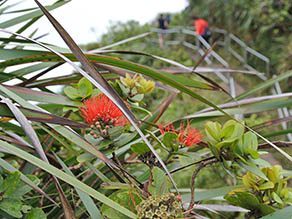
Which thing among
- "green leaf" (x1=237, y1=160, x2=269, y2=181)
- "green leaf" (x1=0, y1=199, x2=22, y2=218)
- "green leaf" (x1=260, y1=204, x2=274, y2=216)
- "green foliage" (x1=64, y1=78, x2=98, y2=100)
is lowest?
"green leaf" (x1=260, y1=204, x2=274, y2=216)

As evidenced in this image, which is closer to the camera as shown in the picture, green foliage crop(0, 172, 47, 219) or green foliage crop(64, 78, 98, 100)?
green foliage crop(0, 172, 47, 219)

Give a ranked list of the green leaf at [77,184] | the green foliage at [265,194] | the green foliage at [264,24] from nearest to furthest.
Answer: the green leaf at [77,184] → the green foliage at [265,194] → the green foliage at [264,24]

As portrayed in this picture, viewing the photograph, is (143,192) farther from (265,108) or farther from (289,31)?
(289,31)

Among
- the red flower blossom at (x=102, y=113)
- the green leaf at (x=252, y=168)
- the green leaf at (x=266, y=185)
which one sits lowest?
the green leaf at (x=266, y=185)

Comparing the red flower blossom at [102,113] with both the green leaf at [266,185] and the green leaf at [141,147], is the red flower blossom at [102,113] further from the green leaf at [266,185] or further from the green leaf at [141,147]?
the green leaf at [266,185]

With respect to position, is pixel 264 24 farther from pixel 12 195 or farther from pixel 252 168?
pixel 12 195

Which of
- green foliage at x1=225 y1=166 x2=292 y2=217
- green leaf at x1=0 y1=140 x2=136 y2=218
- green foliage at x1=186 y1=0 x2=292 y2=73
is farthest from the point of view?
green foliage at x1=186 y1=0 x2=292 y2=73

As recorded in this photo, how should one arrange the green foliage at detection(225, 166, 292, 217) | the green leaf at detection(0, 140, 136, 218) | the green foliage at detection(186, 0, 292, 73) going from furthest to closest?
1. the green foliage at detection(186, 0, 292, 73)
2. the green foliage at detection(225, 166, 292, 217)
3. the green leaf at detection(0, 140, 136, 218)

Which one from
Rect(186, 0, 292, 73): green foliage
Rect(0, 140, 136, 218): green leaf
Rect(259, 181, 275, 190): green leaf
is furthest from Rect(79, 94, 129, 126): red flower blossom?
Rect(186, 0, 292, 73): green foliage

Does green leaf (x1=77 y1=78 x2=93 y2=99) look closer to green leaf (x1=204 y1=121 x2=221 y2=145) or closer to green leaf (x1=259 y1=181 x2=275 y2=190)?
green leaf (x1=204 y1=121 x2=221 y2=145)

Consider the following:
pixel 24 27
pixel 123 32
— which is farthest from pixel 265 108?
pixel 123 32

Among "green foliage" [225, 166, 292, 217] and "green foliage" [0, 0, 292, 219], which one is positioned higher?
"green foliage" [0, 0, 292, 219]

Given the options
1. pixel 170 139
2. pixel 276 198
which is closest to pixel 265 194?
pixel 276 198

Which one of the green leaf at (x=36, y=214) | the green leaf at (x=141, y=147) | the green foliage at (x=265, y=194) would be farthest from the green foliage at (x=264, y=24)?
the green leaf at (x=36, y=214)
